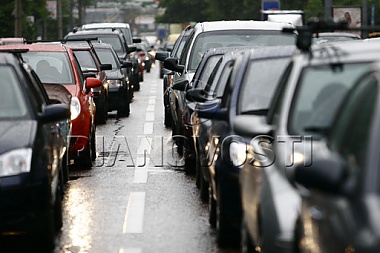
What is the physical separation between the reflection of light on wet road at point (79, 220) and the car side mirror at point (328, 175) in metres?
4.62

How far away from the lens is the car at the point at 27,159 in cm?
859

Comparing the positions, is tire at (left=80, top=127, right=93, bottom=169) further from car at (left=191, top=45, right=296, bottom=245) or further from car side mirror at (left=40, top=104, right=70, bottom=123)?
car side mirror at (left=40, top=104, right=70, bottom=123)

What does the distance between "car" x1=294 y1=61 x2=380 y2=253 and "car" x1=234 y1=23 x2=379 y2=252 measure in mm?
278

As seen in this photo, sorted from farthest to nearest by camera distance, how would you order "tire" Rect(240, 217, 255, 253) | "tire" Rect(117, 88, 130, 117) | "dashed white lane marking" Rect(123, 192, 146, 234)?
1. "tire" Rect(117, 88, 130, 117)
2. "dashed white lane marking" Rect(123, 192, 146, 234)
3. "tire" Rect(240, 217, 255, 253)

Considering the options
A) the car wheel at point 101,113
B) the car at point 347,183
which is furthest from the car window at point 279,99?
the car wheel at point 101,113

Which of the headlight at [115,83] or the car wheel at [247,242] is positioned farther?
the headlight at [115,83]

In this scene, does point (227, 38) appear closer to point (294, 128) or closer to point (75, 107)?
point (75, 107)

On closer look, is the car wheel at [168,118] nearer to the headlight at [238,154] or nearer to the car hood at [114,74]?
the car hood at [114,74]

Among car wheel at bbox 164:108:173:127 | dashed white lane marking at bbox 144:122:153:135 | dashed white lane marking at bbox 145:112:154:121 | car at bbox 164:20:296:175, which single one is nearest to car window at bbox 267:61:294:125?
car at bbox 164:20:296:175

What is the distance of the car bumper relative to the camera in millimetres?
8539

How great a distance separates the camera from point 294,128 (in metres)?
6.86

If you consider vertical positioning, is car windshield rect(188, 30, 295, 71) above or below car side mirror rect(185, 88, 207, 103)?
above

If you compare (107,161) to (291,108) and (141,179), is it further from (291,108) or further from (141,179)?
(291,108)

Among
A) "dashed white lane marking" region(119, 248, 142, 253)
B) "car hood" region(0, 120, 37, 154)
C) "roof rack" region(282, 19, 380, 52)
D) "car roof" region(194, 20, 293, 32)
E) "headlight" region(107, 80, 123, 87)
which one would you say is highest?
"roof rack" region(282, 19, 380, 52)
